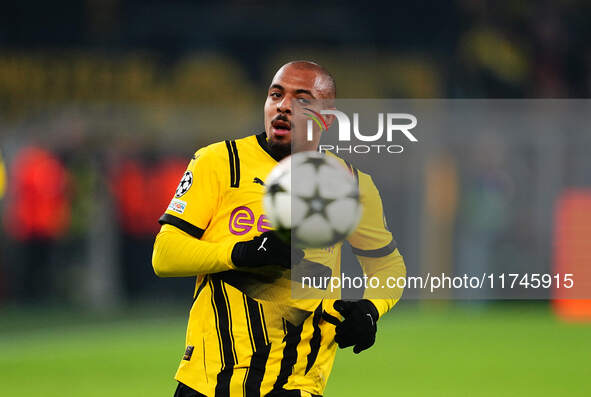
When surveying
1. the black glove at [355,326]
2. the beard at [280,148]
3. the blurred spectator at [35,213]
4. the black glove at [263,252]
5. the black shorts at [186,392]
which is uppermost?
the blurred spectator at [35,213]

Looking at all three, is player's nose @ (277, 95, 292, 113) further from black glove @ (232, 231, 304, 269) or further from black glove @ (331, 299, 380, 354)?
black glove @ (331, 299, 380, 354)

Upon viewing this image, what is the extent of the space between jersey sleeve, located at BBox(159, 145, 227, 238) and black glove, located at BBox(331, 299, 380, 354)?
53 centimetres

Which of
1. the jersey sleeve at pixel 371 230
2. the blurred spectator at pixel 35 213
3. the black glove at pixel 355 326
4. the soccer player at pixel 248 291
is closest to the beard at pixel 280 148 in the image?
the soccer player at pixel 248 291

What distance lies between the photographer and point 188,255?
3418 mm

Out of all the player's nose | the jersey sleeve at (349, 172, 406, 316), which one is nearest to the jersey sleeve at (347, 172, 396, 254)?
the jersey sleeve at (349, 172, 406, 316)

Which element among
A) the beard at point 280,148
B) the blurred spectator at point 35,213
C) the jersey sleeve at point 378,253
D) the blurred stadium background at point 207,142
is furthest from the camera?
the blurred spectator at point 35,213

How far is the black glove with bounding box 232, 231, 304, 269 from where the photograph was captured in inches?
131

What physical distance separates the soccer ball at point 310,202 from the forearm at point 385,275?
0.45 metres

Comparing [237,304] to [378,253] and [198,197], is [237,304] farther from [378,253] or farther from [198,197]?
[378,253]

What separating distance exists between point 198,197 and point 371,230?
2.17ft

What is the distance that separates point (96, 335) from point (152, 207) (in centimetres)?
343

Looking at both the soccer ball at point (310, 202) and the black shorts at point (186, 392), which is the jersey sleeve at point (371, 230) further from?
the black shorts at point (186, 392)

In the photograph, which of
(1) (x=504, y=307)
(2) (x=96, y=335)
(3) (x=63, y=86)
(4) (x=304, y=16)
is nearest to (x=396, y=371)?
(2) (x=96, y=335)

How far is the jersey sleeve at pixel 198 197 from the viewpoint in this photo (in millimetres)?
3518
